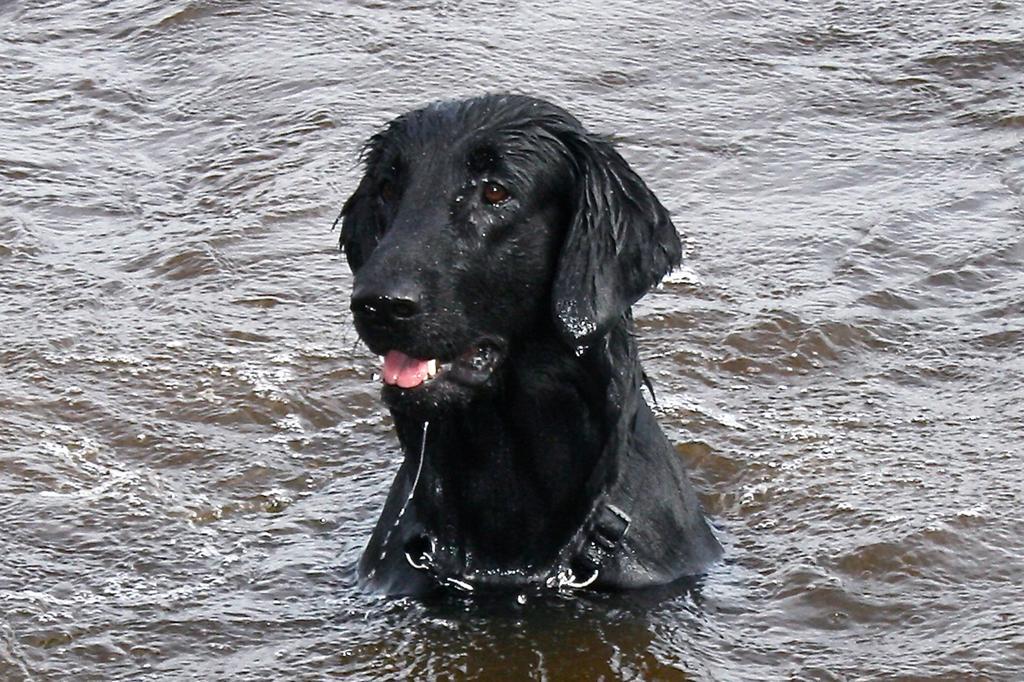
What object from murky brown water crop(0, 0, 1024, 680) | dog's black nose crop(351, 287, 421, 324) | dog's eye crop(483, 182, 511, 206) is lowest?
murky brown water crop(0, 0, 1024, 680)

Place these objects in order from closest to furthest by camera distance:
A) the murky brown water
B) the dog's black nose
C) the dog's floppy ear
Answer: the dog's black nose, the dog's floppy ear, the murky brown water

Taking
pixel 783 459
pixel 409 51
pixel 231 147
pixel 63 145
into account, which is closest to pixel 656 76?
pixel 409 51

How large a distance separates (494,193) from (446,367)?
1.55 ft

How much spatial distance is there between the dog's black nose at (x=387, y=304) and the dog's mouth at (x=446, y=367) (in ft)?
0.46

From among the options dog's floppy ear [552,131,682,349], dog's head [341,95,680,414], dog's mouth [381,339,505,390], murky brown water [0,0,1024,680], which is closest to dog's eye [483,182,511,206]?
dog's head [341,95,680,414]

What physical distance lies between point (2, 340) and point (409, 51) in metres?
3.63

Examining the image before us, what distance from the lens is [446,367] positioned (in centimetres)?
530

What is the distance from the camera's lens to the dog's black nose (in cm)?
502

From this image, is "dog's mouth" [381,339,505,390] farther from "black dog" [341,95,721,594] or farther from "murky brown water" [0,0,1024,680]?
"murky brown water" [0,0,1024,680]

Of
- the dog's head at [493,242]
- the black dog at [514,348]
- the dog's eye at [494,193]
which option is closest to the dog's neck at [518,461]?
the black dog at [514,348]

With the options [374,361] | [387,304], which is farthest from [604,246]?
[374,361]

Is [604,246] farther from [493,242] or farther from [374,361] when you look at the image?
[374,361]

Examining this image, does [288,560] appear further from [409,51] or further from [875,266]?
[409,51]

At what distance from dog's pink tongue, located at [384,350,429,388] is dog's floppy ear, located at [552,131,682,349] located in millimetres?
381
